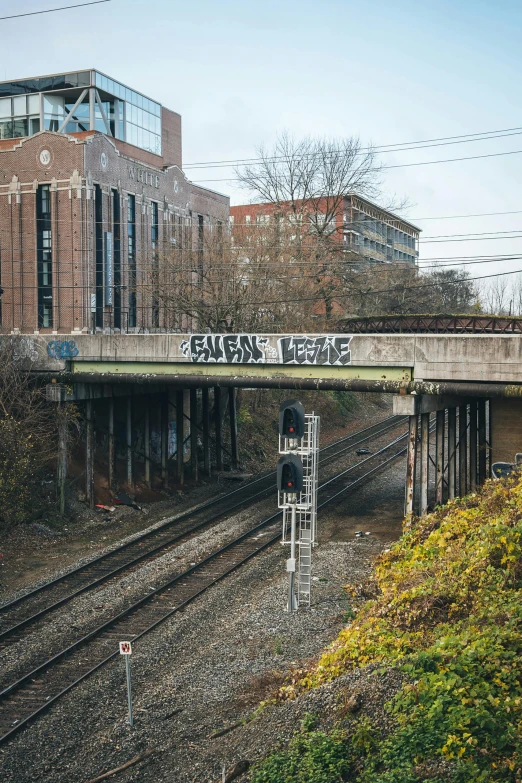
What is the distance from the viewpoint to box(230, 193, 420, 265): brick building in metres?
52.6

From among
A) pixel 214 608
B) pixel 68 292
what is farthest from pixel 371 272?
pixel 214 608

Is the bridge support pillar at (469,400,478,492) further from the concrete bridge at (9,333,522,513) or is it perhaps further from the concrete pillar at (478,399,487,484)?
the concrete pillar at (478,399,487,484)

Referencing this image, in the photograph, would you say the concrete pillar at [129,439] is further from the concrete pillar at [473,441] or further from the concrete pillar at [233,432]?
the concrete pillar at [473,441]

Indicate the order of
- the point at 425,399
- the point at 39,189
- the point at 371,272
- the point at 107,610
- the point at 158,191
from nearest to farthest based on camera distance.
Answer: the point at 107,610 < the point at 425,399 < the point at 39,189 < the point at 158,191 < the point at 371,272

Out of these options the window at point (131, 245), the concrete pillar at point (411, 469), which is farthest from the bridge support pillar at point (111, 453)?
the window at point (131, 245)

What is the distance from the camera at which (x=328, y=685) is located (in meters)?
10.4

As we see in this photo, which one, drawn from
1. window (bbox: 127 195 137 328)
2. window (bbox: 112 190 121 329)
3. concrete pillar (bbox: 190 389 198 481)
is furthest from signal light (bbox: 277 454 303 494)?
window (bbox: 127 195 137 328)

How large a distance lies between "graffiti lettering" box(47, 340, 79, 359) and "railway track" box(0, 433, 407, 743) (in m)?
9.31

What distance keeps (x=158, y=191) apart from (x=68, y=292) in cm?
1073

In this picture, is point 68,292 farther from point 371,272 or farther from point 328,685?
point 328,685

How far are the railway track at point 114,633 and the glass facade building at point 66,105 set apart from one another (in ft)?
111

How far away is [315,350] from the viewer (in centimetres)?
2344

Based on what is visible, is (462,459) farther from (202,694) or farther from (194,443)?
(202,694)

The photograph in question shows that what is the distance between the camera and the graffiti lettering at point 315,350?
905 inches
